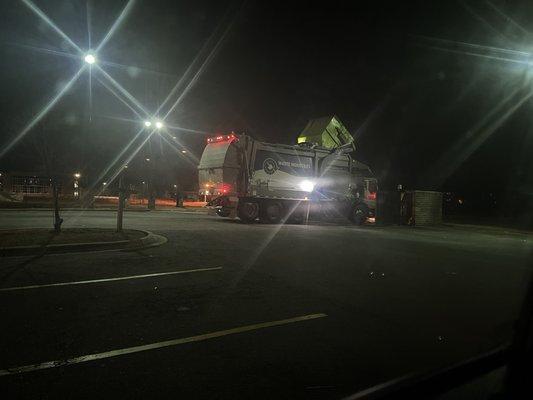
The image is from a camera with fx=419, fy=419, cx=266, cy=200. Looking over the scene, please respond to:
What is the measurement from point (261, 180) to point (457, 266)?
1256 centimetres

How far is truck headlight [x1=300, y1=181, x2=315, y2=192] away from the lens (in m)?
22.9

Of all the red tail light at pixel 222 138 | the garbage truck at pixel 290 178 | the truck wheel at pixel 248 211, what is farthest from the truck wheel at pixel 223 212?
the red tail light at pixel 222 138

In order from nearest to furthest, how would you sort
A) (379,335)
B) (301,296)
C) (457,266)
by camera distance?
(379,335)
(301,296)
(457,266)

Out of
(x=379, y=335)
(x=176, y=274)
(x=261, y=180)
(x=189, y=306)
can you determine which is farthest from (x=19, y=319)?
(x=261, y=180)

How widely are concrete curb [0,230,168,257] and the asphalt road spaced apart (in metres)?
0.68

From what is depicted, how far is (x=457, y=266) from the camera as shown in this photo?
990 cm

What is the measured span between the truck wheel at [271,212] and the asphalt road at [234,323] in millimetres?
11532

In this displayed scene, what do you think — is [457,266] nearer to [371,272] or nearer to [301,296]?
[371,272]

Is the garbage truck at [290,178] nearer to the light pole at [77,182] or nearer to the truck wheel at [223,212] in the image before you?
the truck wheel at [223,212]

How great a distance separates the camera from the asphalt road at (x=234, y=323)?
11.5 feet

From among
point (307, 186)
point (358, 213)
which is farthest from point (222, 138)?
point (358, 213)

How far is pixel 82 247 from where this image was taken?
10.2 metres

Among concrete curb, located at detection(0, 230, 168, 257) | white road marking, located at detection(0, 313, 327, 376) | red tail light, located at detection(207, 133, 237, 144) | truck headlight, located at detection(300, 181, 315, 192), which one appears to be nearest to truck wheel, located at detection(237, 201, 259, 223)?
truck headlight, located at detection(300, 181, 315, 192)

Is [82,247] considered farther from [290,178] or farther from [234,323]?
[290,178]
